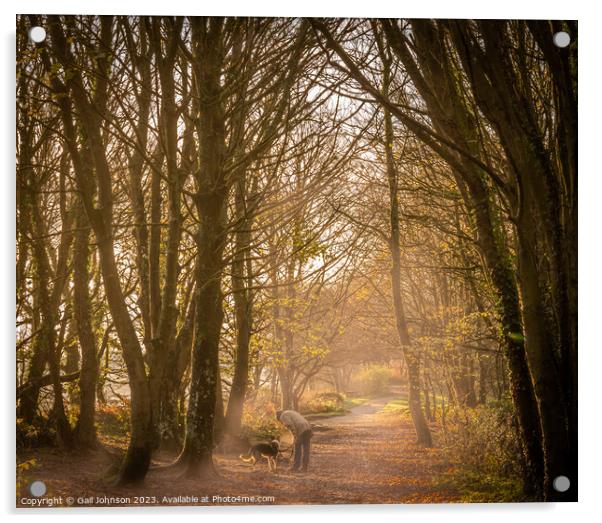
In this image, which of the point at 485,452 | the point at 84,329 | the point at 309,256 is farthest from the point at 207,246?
the point at 485,452

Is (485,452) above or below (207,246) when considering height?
below

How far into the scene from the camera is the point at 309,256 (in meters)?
5.63

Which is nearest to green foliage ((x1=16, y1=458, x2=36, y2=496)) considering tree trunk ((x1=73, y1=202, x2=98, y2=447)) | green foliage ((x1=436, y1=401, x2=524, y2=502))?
tree trunk ((x1=73, y1=202, x2=98, y2=447))

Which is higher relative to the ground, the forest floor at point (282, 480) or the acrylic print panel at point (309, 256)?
the acrylic print panel at point (309, 256)

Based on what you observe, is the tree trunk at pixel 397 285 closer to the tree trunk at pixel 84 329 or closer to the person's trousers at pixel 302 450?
the person's trousers at pixel 302 450

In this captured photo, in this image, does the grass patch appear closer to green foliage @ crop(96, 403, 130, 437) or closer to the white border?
the white border

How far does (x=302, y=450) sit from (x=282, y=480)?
0.44 metres

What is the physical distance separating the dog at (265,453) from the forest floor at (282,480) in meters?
0.07

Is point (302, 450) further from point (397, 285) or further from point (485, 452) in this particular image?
point (397, 285)

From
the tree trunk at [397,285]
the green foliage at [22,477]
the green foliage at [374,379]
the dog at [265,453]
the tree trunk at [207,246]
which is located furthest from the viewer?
the green foliage at [374,379]

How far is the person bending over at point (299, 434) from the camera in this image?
4957 mm

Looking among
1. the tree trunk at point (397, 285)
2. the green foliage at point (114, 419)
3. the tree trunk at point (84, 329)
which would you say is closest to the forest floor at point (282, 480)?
the green foliage at point (114, 419)
